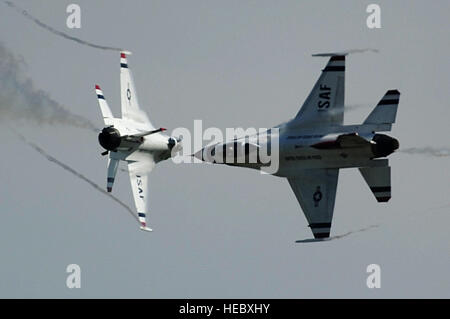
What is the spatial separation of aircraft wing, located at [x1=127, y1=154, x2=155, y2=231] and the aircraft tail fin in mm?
8037

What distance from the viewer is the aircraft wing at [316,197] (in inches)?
1778

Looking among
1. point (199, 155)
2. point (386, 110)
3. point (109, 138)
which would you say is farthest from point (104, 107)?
point (386, 110)

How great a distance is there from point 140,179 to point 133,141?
1562 millimetres

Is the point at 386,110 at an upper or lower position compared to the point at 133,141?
upper

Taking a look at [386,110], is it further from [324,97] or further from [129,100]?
[129,100]

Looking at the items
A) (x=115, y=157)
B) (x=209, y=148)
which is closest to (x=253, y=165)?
(x=209, y=148)

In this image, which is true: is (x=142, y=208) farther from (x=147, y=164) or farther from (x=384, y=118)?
(x=384, y=118)

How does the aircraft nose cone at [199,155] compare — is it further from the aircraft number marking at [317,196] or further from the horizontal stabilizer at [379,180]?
the horizontal stabilizer at [379,180]

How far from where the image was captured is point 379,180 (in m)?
44.4

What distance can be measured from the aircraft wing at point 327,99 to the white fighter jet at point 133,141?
16.2ft

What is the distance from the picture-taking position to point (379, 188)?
44.6m

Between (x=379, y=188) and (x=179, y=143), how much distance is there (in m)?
7.46

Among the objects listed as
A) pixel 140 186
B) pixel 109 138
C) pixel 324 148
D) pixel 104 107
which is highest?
pixel 104 107

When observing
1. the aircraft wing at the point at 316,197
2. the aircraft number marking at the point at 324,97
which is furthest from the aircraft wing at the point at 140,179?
the aircraft number marking at the point at 324,97
